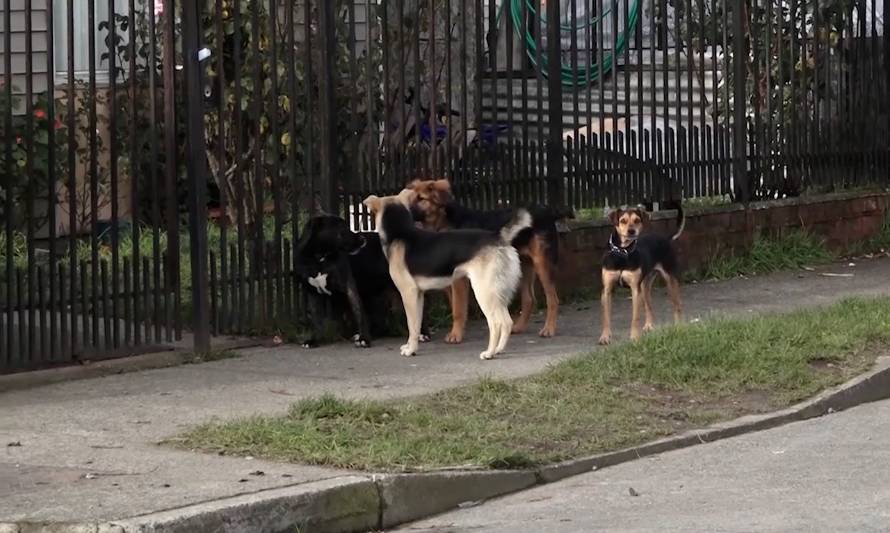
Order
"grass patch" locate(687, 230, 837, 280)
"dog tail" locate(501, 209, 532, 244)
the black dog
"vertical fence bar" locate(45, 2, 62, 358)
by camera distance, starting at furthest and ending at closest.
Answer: "grass patch" locate(687, 230, 837, 280) < "dog tail" locate(501, 209, 532, 244) < the black dog < "vertical fence bar" locate(45, 2, 62, 358)

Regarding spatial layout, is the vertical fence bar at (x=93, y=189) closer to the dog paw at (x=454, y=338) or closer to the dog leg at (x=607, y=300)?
the dog paw at (x=454, y=338)

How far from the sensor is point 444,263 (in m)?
11.0

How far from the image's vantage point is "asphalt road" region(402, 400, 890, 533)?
23.5 ft

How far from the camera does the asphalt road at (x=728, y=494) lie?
282 inches

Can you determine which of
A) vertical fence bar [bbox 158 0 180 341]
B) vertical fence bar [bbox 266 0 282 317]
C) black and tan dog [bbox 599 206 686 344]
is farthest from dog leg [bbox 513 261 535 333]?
vertical fence bar [bbox 158 0 180 341]

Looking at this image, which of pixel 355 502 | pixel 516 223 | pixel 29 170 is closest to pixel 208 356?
pixel 29 170

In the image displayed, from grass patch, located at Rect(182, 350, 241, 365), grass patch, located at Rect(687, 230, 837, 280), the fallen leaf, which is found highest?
grass patch, located at Rect(687, 230, 837, 280)

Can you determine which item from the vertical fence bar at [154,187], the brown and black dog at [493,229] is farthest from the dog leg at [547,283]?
the vertical fence bar at [154,187]

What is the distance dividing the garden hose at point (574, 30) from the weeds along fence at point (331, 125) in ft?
0.08

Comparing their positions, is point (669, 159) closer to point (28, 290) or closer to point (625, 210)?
point (625, 210)

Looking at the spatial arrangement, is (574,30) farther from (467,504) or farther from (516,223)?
(467,504)

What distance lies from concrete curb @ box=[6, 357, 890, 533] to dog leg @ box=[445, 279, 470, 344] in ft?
9.95

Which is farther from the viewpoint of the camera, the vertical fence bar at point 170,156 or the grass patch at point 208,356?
the grass patch at point 208,356

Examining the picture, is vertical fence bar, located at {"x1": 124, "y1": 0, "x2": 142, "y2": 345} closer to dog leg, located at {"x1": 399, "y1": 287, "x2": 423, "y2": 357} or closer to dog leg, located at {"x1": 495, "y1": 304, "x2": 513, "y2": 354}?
dog leg, located at {"x1": 399, "y1": 287, "x2": 423, "y2": 357}
